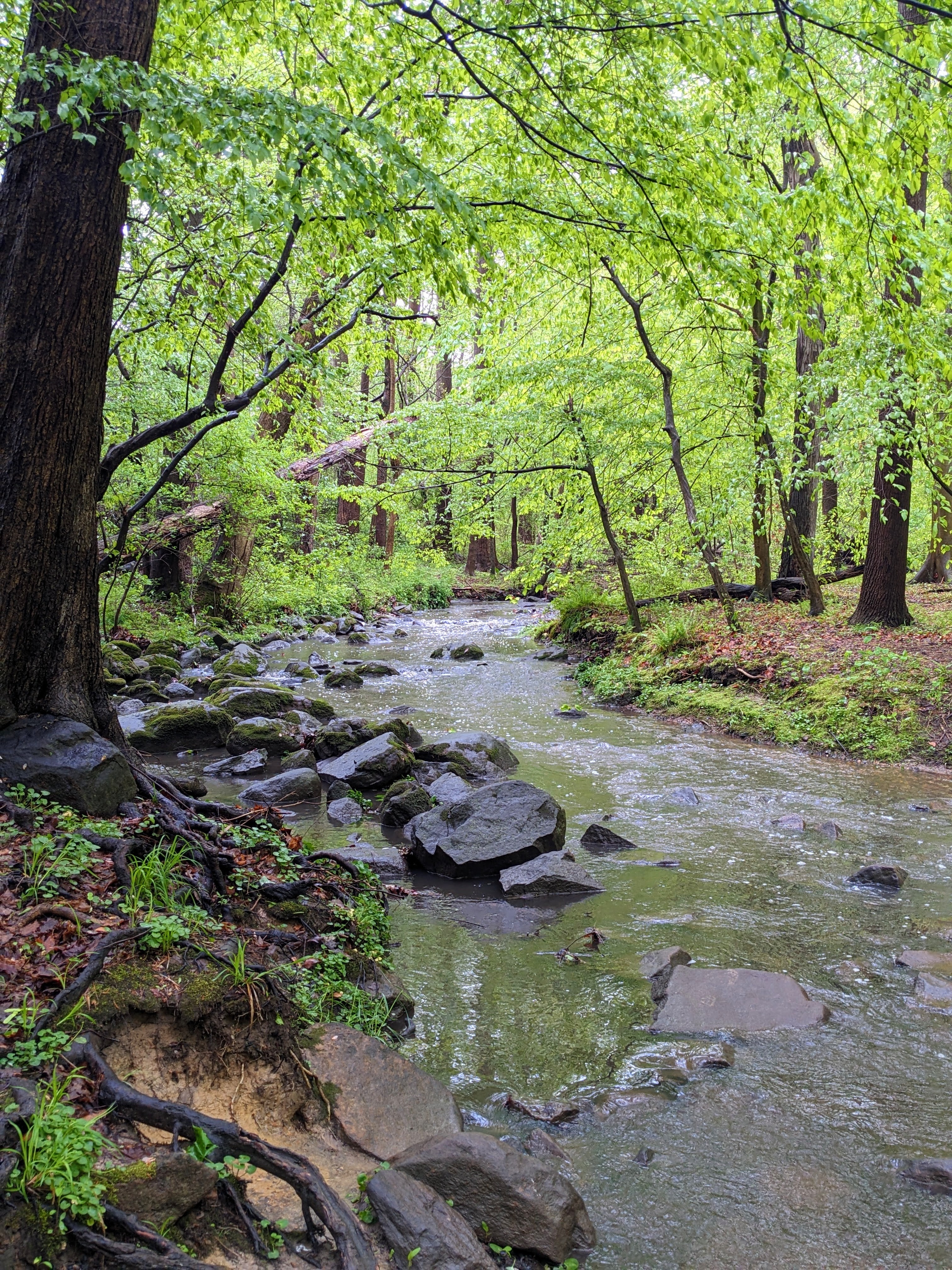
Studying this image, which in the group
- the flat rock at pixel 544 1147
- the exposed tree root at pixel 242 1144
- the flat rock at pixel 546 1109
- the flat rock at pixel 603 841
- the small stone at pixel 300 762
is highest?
the exposed tree root at pixel 242 1144

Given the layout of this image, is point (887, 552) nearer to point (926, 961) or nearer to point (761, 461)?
point (761, 461)

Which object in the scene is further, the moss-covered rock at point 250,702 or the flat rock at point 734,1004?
the moss-covered rock at point 250,702

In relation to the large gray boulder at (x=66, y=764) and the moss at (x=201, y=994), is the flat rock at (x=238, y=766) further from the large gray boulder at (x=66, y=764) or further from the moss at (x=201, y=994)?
the moss at (x=201, y=994)

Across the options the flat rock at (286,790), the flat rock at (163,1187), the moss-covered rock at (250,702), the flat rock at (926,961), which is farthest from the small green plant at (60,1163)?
the moss-covered rock at (250,702)

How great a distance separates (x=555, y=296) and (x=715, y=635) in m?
6.02

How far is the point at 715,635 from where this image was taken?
44.9 ft

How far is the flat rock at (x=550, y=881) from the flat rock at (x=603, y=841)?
0.70 metres

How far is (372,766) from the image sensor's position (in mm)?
8664

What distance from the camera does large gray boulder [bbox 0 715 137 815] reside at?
4.47 meters

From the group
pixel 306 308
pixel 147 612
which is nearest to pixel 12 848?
pixel 306 308

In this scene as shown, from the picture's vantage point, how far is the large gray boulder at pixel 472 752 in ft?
30.5

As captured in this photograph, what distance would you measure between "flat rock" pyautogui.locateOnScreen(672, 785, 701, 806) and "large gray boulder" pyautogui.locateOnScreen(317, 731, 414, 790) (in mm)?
2796

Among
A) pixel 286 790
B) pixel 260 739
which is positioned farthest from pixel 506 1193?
pixel 260 739

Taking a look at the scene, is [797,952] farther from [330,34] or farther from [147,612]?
[147,612]
